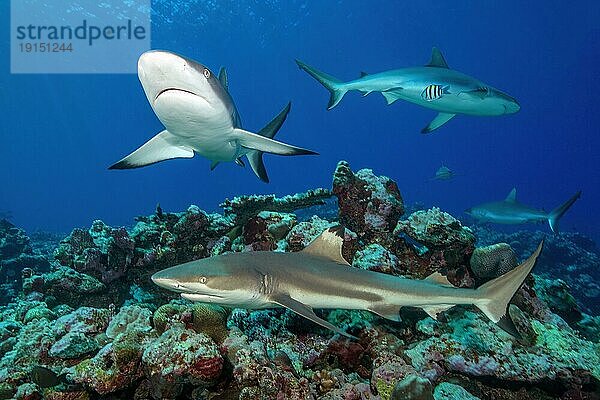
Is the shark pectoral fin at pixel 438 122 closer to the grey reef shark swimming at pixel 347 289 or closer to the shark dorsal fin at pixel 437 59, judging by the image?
the shark dorsal fin at pixel 437 59

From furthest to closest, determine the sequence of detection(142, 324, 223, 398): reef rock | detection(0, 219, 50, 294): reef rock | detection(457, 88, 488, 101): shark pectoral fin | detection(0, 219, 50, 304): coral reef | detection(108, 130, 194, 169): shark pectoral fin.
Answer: detection(0, 219, 50, 294): reef rock
detection(0, 219, 50, 304): coral reef
detection(457, 88, 488, 101): shark pectoral fin
detection(108, 130, 194, 169): shark pectoral fin
detection(142, 324, 223, 398): reef rock

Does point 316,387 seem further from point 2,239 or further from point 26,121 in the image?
point 26,121

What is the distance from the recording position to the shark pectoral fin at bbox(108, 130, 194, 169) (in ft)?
17.7

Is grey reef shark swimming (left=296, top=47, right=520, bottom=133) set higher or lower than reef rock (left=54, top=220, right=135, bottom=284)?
higher

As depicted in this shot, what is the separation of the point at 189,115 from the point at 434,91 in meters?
5.60

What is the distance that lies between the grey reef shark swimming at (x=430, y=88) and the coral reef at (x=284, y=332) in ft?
8.22

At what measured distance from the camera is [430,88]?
799cm

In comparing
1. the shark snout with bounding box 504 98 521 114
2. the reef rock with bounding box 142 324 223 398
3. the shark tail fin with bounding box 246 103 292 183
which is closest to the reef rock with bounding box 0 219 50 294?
the shark tail fin with bounding box 246 103 292 183

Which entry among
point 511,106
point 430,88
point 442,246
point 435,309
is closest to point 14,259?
point 442,246

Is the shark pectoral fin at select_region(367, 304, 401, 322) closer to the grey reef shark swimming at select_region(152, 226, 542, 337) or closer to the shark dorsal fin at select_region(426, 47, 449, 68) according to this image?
the grey reef shark swimming at select_region(152, 226, 542, 337)

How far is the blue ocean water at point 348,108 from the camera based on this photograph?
73562 mm

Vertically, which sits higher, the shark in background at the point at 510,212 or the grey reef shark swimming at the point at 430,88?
the grey reef shark swimming at the point at 430,88

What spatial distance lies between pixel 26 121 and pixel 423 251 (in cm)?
15482

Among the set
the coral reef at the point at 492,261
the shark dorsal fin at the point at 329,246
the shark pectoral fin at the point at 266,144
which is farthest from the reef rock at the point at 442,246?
the shark pectoral fin at the point at 266,144
